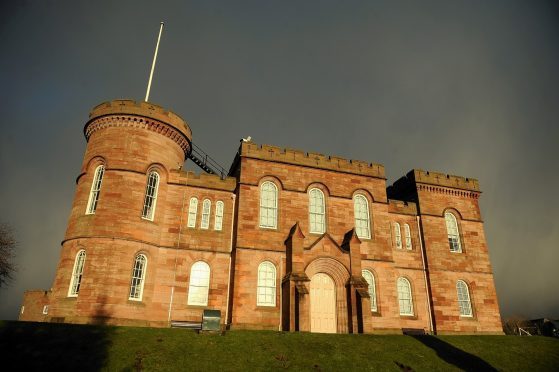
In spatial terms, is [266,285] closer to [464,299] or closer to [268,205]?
[268,205]

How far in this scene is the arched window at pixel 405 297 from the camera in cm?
2686

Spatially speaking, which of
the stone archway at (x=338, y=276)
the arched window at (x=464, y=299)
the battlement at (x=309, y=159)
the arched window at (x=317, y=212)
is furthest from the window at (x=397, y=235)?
the stone archway at (x=338, y=276)

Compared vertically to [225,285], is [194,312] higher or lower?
lower

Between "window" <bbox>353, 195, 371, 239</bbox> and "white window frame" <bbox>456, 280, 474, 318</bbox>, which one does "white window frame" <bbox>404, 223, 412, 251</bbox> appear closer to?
"window" <bbox>353, 195, 371, 239</bbox>

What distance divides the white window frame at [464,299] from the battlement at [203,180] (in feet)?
Answer: 59.5

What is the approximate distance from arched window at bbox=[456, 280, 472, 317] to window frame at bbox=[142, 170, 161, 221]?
Result: 2218 cm

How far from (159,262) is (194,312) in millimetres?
3577

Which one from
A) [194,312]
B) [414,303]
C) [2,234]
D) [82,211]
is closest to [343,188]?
[414,303]

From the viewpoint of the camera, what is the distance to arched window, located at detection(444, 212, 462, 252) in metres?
29.7

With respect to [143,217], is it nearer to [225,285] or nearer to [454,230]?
[225,285]

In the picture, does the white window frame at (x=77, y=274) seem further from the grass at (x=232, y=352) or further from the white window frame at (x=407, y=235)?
the white window frame at (x=407, y=235)

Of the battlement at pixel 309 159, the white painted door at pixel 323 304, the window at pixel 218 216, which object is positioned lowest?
the white painted door at pixel 323 304

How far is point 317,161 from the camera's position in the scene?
89.2 ft

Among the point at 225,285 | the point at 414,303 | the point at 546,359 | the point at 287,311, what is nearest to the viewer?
the point at 546,359
